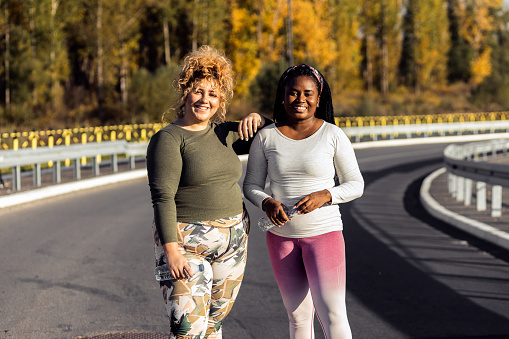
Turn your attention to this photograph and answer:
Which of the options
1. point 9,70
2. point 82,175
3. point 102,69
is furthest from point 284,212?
point 102,69

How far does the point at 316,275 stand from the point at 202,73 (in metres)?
1.13

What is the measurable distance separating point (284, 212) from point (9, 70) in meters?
45.1

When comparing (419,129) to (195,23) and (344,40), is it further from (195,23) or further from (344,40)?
(344,40)

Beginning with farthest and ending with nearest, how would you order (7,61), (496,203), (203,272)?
(7,61)
(496,203)
(203,272)

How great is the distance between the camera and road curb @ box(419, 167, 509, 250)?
8711 mm

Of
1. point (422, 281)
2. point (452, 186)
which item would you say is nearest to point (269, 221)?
point (422, 281)

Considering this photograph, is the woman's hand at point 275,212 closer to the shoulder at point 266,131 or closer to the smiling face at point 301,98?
the shoulder at point 266,131

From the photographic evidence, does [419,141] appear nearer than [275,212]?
No

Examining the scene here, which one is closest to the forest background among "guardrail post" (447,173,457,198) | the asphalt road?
"guardrail post" (447,173,457,198)

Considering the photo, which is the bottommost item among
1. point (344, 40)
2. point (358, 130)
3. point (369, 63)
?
point (358, 130)

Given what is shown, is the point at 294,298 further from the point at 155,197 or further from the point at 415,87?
the point at 415,87

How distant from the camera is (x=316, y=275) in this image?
3512 mm

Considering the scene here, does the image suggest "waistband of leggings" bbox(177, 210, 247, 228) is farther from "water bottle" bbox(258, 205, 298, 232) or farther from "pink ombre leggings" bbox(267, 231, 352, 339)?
"pink ombre leggings" bbox(267, 231, 352, 339)

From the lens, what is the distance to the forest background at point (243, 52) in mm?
44656
